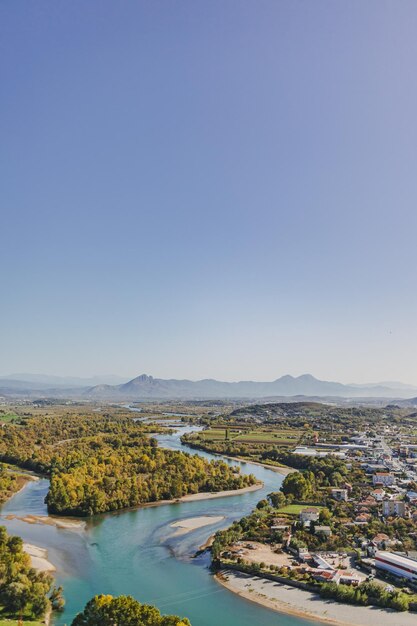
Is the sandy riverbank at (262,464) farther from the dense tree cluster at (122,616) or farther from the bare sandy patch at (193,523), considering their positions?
the dense tree cluster at (122,616)

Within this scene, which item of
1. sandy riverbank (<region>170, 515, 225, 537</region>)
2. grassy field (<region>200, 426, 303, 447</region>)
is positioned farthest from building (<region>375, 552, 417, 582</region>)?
grassy field (<region>200, 426, 303, 447</region>)

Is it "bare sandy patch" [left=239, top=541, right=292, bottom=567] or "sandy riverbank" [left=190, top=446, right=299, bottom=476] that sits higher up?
"bare sandy patch" [left=239, top=541, right=292, bottom=567]

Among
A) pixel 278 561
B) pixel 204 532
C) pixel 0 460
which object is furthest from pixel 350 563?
pixel 0 460

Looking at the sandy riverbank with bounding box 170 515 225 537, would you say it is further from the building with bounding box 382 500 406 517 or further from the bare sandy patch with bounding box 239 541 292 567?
the building with bounding box 382 500 406 517

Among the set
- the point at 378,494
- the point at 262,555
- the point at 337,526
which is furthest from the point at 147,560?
the point at 378,494

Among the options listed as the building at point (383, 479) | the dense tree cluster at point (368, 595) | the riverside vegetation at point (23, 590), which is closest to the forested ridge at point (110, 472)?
the building at point (383, 479)

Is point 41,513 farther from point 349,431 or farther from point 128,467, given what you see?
point 349,431
